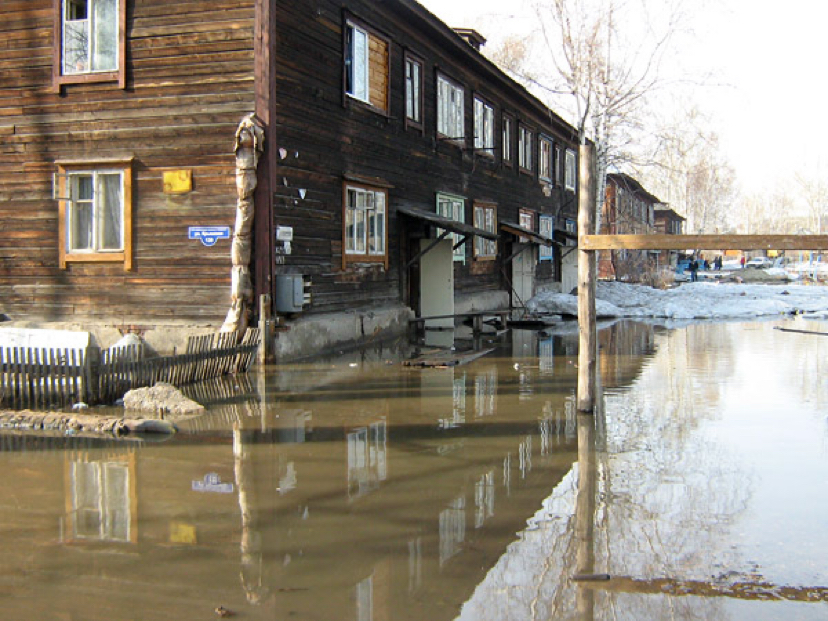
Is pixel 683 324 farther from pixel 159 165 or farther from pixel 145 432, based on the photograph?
pixel 145 432

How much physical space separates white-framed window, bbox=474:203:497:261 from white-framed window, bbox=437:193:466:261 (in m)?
1.19

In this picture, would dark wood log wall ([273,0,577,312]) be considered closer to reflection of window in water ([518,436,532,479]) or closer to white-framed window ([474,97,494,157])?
white-framed window ([474,97,494,157])

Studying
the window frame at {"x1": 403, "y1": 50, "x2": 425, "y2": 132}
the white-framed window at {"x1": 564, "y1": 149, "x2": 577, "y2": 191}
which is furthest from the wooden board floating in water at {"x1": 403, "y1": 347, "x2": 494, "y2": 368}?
the white-framed window at {"x1": 564, "y1": 149, "x2": 577, "y2": 191}

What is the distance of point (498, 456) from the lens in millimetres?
7645

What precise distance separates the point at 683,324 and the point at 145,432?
19.0 m

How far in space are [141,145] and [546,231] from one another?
22882mm

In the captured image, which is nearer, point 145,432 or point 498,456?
point 498,456

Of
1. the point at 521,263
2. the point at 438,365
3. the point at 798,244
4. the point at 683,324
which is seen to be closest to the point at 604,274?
the point at 521,263

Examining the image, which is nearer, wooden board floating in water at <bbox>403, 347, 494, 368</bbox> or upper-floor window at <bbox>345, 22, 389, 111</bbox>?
wooden board floating in water at <bbox>403, 347, 494, 368</bbox>

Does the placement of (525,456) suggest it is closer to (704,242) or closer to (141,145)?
(704,242)

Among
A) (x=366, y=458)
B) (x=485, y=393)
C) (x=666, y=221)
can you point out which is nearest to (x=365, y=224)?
(x=485, y=393)

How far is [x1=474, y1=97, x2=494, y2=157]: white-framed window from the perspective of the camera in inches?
1002

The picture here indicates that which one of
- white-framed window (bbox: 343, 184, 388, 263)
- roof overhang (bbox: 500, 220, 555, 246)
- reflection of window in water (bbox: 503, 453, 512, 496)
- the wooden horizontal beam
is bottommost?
reflection of window in water (bbox: 503, 453, 512, 496)

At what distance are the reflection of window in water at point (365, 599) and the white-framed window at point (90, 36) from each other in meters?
12.4
